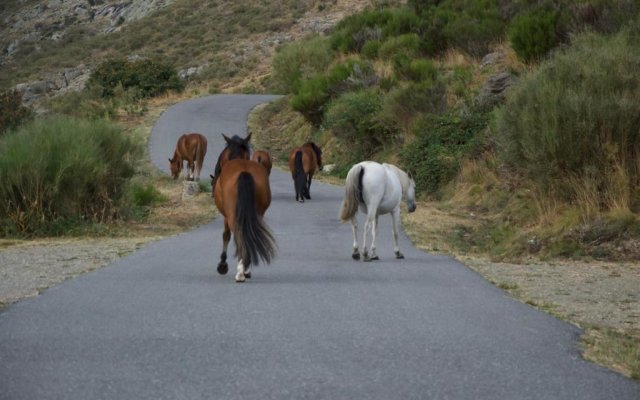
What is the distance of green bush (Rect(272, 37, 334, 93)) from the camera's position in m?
50.9

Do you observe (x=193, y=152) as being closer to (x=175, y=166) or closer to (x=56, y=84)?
(x=175, y=166)

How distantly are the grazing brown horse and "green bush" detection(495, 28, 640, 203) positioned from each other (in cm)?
759

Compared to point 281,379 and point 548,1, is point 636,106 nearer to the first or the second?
point 281,379

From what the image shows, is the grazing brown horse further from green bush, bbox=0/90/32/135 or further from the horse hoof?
green bush, bbox=0/90/32/135

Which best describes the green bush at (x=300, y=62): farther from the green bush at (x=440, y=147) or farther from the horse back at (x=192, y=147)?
the green bush at (x=440, y=147)

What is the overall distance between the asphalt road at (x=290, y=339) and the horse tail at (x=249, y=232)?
1.19 ft

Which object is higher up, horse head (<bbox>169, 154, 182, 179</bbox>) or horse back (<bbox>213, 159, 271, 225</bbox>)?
horse back (<bbox>213, 159, 271, 225</bbox>)

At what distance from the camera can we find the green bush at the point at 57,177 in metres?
19.5

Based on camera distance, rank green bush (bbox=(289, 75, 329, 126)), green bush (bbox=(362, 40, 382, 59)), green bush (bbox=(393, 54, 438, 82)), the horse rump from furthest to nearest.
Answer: green bush (bbox=(362, 40, 382, 59))
green bush (bbox=(289, 75, 329, 126))
green bush (bbox=(393, 54, 438, 82))
the horse rump

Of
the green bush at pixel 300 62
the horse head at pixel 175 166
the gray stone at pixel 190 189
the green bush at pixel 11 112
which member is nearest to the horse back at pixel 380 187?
the gray stone at pixel 190 189

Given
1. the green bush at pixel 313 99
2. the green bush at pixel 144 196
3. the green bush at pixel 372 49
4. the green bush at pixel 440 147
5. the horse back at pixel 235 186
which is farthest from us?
the green bush at pixel 372 49

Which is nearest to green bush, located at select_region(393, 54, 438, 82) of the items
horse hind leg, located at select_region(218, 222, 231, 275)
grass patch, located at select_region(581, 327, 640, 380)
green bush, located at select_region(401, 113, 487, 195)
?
green bush, located at select_region(401, 113, 487, 195)

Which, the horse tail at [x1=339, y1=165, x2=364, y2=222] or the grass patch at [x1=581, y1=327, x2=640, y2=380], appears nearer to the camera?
the grass patch at [x1=581, y1=327, x2=640, y2=380]

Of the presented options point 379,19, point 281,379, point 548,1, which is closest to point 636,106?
point 281,379
